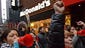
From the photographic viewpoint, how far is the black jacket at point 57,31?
11.6 feet

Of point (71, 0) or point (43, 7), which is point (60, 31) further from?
point (43, 7)

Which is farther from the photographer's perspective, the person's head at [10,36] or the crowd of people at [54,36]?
the person's head at [10,36]

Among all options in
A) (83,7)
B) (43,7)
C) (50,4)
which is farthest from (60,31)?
(43,7)

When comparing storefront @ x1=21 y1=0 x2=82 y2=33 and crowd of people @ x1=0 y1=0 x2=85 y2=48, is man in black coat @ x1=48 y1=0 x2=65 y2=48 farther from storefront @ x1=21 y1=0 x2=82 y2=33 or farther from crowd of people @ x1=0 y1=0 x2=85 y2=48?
storefront @ x1=21 y1=0 x2=82 y2=33

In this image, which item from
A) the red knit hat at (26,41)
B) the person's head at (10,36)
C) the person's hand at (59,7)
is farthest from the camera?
the person's head at (10,36)

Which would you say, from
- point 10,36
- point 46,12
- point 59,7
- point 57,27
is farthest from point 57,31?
point 46,12

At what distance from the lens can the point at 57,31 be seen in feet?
11.7

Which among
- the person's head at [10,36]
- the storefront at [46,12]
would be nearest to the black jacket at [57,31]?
the person's head at [10,36]

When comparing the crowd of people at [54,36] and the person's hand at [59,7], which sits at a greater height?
the person's hand at [59,7]

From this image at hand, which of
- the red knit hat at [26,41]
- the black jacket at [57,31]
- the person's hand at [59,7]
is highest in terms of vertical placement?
the person's hand at [59,7]

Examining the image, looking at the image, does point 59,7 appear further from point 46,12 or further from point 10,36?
point 46,12

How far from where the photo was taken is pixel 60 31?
3561 millimetres

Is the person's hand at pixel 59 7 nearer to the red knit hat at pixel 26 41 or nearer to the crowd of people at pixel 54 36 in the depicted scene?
→ the crowd of people at pixel 54 36

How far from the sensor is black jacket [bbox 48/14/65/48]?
3535 mm
